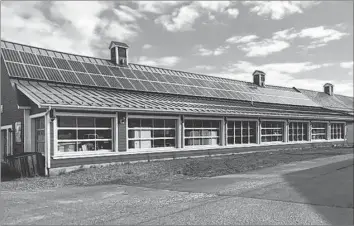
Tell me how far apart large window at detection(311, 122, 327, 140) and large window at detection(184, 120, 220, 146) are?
13.3 m

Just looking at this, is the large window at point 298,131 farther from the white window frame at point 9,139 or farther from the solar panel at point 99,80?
the white window frame at point 9,139

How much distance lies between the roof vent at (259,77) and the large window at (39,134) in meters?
27.1

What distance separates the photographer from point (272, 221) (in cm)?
595

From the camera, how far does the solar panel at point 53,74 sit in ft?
60.8

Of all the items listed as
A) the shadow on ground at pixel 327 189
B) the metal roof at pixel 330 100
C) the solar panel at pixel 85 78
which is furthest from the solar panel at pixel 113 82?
the metal roof at pixel 330 100

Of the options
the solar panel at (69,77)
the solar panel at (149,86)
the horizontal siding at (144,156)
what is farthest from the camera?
the solar panel at (149,86)

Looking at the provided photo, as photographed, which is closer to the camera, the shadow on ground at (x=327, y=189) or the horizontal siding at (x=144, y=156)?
the shadow on ground at (x=327, y=189)

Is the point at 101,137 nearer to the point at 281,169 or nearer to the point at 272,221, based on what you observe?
the point at 281,169

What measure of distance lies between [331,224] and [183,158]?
1294cm

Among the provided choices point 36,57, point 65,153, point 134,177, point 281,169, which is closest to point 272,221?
point 134,177

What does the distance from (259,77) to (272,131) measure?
1278cm

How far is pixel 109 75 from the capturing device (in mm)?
22094

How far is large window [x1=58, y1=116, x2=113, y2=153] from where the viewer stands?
46.1 ft

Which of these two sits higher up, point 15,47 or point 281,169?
point 15,47
